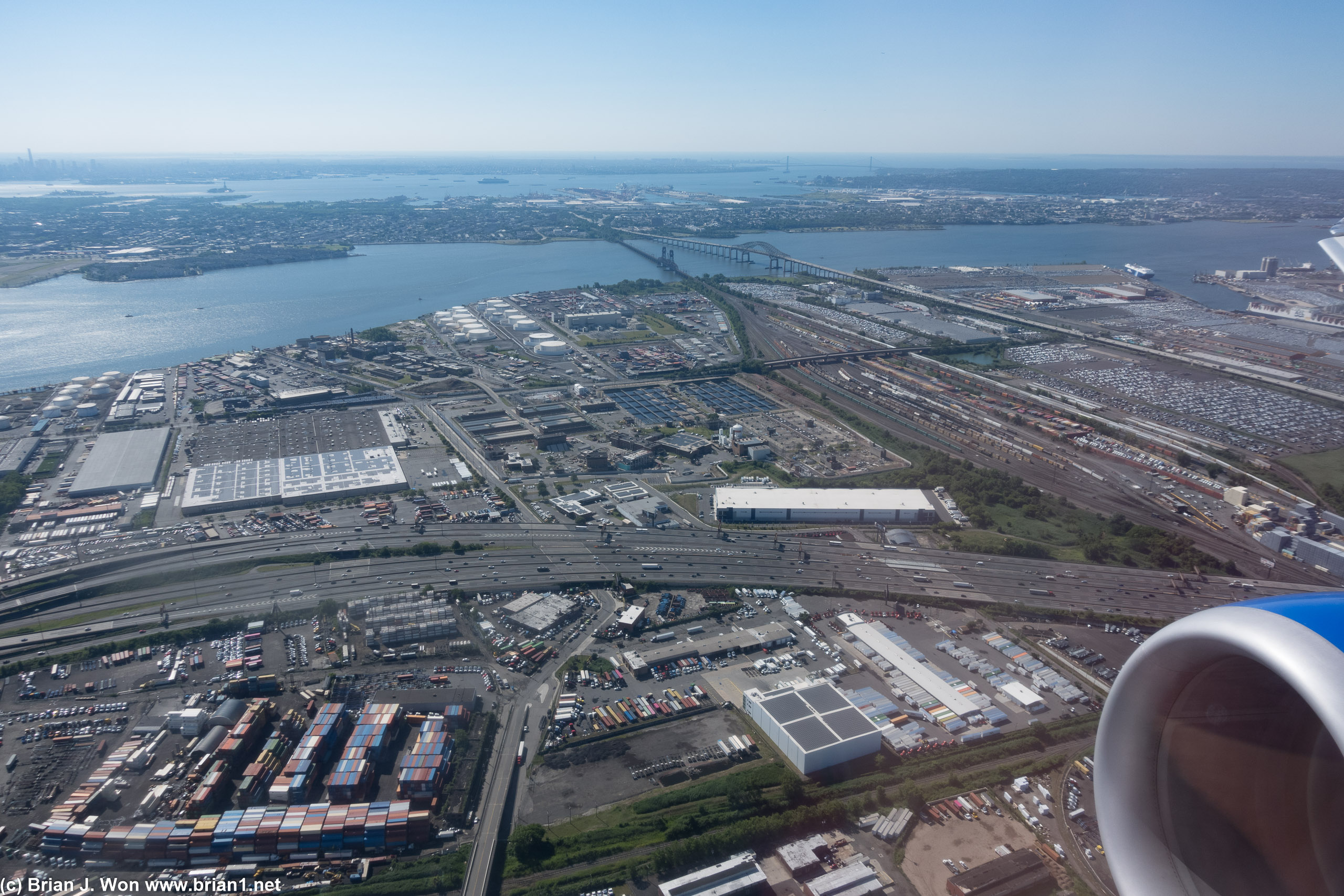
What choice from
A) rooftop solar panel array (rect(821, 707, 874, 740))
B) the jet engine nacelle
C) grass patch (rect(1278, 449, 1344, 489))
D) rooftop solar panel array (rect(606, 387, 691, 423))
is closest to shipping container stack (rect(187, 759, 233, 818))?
rooftop solar panel array (rect(821, 707, 874, 740))

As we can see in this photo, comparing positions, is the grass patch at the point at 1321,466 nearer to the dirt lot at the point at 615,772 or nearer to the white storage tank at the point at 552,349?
the dirt lot at the point at 615,772

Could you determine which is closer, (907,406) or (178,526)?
(178,526)

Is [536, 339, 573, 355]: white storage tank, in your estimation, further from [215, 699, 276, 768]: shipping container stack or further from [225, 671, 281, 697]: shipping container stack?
[215, 699, 276, 768]: shipping container stack

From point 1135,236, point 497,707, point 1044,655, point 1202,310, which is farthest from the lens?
point 1135,236

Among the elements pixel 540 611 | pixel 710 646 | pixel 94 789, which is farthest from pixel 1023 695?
pixel 94 789

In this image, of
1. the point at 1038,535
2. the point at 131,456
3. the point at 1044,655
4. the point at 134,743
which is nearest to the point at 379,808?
the point at 134,743

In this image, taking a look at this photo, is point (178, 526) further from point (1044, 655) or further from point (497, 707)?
point (1044, 655)

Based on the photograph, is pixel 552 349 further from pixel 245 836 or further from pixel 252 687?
pixel 245 836
